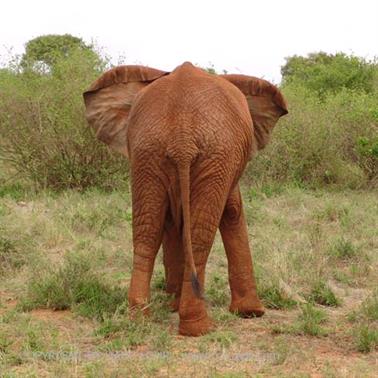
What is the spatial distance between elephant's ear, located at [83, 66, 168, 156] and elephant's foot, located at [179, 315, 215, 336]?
4.43 feet

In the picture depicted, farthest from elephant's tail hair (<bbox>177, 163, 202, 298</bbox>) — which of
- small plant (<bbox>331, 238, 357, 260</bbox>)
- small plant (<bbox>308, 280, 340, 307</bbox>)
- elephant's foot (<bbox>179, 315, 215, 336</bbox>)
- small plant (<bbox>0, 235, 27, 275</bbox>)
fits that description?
small plant (<bbox>331, 238, 357, 260</bbox>)

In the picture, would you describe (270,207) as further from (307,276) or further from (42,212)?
(307,276)

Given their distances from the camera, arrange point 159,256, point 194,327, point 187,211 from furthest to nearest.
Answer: point 159,256
point 194,327
point 187,211

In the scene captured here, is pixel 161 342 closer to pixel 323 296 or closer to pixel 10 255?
pixel 323 296

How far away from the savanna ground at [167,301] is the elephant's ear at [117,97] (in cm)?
109

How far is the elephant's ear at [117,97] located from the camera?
5539 mm

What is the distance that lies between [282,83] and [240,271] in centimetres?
1145

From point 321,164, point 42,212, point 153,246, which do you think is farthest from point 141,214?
point 321,164

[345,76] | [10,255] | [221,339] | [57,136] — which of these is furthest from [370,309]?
[345,76]

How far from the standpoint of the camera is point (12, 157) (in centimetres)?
1202

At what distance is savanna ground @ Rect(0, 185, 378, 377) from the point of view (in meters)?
4.24

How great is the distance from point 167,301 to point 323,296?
124 centimetres

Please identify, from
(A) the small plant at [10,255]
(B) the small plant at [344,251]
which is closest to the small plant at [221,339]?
(A) the small plant at [10,255]

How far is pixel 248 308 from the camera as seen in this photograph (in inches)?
217
